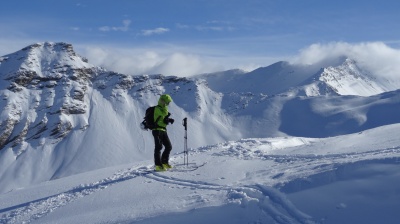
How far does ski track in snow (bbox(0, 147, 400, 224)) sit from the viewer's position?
356 inches

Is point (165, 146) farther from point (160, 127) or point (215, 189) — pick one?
point (215, 189)

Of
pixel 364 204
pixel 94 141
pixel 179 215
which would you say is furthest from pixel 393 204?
pixel 94 141

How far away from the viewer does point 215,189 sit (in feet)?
37.2

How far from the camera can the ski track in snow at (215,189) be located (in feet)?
29.7

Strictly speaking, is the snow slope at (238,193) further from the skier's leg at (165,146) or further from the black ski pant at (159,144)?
the skier's leg at (165,146)

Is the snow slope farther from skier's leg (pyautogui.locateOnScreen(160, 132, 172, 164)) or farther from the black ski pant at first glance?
skier's leg (pyautogui.locateOnScreen(160, 132, 172, 164))

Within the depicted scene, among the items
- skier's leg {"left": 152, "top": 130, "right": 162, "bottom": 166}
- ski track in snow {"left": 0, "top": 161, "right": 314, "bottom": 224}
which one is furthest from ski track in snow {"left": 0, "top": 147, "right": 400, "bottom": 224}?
skier's leg {"left": 152, "top": 130, "right": 162, "bottom": 166}

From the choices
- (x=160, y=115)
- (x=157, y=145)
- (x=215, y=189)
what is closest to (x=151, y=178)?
(x=157, y=145)

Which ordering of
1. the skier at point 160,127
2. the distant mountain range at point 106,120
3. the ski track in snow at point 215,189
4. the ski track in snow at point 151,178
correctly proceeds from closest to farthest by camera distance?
the ski track in snow at point 151,178
the ski track in snow at point 215,189
the skier at point 160,127
the distant mountain range at point 106,120

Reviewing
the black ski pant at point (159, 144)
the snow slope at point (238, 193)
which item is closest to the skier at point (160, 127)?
the black ski pant at point (159, 144)

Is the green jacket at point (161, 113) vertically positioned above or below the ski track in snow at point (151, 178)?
above

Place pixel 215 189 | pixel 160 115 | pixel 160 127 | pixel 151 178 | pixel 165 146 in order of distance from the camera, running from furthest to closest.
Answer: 1. pixel 165 146
2. pixel 160 127
3. pixel 160 115
4. pixel 151 178
5. pixel 215 189

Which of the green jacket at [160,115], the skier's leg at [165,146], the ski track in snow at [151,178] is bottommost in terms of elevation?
the ski track in snow at [151,178]

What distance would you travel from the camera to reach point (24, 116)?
17662cm
